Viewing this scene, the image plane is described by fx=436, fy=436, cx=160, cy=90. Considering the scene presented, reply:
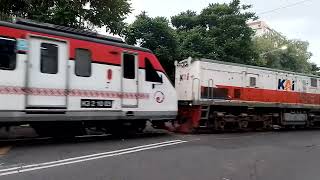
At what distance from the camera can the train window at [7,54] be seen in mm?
11320

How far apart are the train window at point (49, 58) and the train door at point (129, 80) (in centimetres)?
259

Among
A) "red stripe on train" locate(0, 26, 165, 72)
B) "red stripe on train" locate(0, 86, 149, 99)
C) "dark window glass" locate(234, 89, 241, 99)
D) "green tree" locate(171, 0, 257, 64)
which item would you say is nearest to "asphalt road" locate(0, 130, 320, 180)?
"red stripe on train" locate(0, 86, 149, 99)

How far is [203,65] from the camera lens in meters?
18.0

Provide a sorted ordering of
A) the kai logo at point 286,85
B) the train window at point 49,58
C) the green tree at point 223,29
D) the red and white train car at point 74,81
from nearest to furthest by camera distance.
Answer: the red and white train car at point 74,81, the train window at point 49,58, the kai logo at point 286,85, the green tree at point 223,29

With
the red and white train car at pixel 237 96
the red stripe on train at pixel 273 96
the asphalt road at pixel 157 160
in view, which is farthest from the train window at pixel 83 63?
the red stripe on train at pixel 273 96

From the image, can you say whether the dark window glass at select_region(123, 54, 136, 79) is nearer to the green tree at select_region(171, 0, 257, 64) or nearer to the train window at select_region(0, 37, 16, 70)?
the train window at select_region(0, 37, 16, 70)

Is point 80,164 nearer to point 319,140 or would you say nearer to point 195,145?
point 195,145

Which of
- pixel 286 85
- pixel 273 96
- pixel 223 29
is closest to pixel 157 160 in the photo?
pixel 273 96

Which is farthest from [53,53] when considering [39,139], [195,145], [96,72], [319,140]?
[319,140]

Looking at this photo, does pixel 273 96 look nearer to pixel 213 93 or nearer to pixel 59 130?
pixel 213 93

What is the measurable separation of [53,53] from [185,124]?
752 cm

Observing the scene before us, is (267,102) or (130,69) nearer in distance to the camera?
(130,69)

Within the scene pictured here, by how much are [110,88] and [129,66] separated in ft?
3.78

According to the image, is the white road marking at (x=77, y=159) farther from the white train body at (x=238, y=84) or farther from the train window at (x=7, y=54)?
the white train body at (x=238, y=84)
